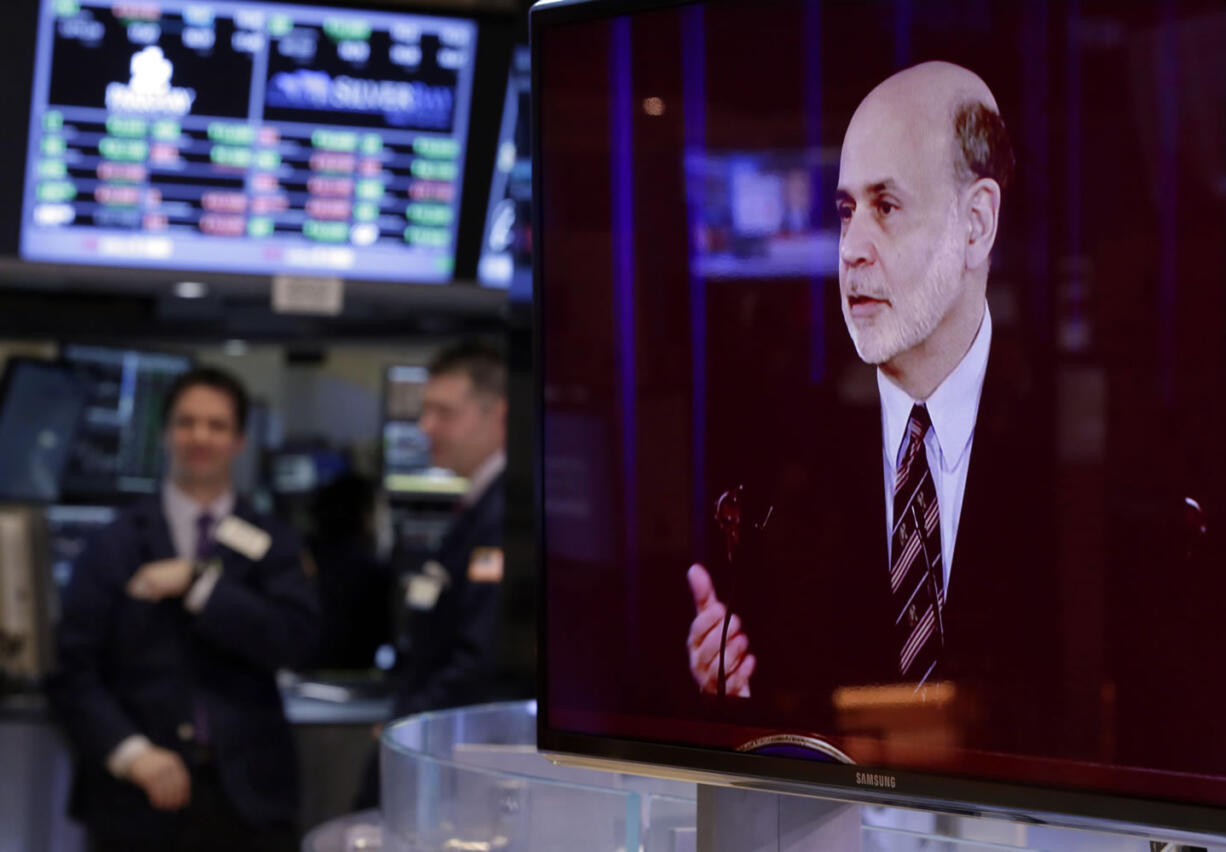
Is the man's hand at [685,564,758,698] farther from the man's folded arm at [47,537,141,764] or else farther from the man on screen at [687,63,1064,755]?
the man's folded arm at [47,537,141,764]

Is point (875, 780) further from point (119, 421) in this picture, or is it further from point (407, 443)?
point (119, 421)

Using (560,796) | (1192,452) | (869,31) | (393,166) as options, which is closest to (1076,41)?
(869,31)

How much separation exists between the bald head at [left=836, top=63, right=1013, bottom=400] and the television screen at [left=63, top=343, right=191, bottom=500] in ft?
9.52

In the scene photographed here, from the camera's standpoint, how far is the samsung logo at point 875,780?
0.88 meters

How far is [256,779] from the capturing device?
9.05 ft

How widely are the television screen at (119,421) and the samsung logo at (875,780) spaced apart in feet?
9.63

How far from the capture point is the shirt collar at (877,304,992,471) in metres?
0.88

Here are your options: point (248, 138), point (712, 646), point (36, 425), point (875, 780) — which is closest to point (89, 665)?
point (36, 425)

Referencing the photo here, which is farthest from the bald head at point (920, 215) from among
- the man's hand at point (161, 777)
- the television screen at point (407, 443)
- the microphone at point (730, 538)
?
the television screen at point (407, 443)

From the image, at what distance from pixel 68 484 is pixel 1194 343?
10.2 feet

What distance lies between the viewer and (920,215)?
916mm

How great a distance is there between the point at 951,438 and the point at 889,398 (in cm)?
5

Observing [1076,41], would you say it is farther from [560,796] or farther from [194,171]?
[194,171]

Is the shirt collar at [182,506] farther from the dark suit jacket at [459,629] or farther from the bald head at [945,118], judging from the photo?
the bald head at [945,118]
